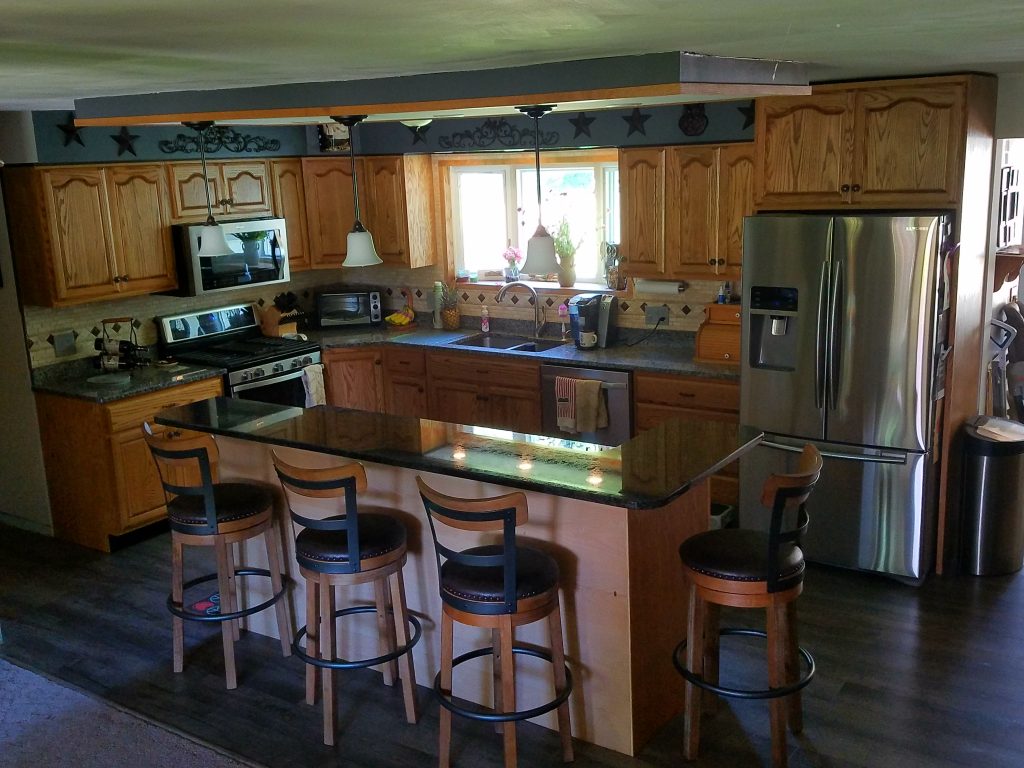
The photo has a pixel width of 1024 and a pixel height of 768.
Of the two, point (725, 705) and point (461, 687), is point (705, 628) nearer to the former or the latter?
point (725, 705)

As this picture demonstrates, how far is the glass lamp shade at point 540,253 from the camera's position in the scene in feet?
13.3

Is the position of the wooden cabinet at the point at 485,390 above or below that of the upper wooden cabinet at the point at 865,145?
below

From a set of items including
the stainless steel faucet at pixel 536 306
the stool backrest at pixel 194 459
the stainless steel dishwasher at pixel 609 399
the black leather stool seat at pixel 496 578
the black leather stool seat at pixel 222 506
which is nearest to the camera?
the black leather stool seat at pixel 496 578

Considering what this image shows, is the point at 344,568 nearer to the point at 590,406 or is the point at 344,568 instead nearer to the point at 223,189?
the point at 590,406

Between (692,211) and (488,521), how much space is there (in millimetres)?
2879

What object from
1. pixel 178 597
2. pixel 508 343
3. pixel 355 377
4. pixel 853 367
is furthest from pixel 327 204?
pixel 853 367

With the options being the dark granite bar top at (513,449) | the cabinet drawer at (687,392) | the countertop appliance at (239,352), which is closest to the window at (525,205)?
the cabinet drawer at (687,392)

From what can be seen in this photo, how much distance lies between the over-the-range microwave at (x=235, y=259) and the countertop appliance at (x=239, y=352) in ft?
0.80

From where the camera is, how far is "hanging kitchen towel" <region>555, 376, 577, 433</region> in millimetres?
5480

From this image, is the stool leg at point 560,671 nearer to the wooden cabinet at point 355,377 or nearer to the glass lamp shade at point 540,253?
the glass lamp shade at point 540,253

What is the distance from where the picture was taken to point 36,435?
5438mm

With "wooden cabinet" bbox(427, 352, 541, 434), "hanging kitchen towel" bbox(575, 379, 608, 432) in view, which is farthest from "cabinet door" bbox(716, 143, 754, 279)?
"wooden cabinet" bbox(427, 352, 541, 434)

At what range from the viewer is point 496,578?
10.0 feet

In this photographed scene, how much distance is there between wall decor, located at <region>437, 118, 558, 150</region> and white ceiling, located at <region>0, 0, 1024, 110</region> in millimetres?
2694
